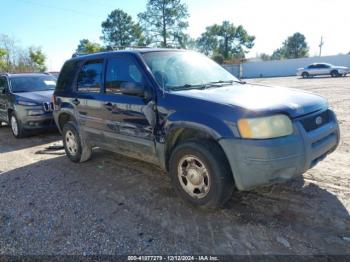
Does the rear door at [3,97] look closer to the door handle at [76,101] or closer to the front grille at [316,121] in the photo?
the door handle at [76,101]

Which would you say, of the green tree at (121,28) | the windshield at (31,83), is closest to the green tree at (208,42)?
the green tree at (121,28)

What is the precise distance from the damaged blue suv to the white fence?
144 feet

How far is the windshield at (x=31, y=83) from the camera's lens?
8866 mm

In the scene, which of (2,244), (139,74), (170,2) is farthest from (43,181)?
(170,2)

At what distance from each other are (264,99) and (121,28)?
65206 mm

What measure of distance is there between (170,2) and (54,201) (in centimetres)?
6064

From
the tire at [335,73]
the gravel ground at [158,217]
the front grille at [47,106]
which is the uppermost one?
the front grille at [47,106]

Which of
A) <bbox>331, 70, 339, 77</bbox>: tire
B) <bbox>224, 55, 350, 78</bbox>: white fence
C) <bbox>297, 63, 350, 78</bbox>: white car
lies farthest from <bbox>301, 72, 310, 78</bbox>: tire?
<bbox>224, 55, 350, 78</bbox>: white fence

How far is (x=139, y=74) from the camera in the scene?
405 centimetres

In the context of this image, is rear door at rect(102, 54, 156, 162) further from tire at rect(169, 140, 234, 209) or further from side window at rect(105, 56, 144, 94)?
tire at rect(169, 140, 234, 209)

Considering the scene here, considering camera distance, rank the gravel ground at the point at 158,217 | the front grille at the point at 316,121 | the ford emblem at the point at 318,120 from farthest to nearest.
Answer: the ford emblem at the point at 318,120, the front grille at the point at 316,121, the gravel ground at the point at 158,217

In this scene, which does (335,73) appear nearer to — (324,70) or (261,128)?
(324,70)

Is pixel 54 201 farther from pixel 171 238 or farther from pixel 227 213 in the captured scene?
pixel 227 213

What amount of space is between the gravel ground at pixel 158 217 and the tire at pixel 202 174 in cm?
20
